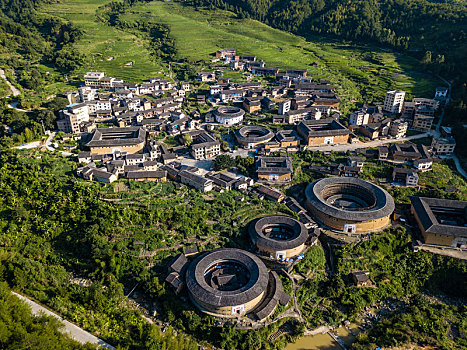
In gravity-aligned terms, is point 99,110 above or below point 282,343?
above

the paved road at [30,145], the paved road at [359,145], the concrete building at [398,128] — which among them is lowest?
the paved road at [30,145]

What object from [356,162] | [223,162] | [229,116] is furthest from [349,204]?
[229,116]

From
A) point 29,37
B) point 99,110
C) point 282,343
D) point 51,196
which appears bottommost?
point 282,343

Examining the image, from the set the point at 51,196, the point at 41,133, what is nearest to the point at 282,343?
the point at 51,196

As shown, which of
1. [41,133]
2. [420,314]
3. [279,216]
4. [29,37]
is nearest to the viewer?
[420,314]

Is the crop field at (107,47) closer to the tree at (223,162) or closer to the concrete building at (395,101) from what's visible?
the tree at (223,162)

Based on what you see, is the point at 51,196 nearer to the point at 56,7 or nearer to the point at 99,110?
the point at 99,110

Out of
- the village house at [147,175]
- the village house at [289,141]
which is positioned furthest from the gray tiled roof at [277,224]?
the village house at [289,141]
